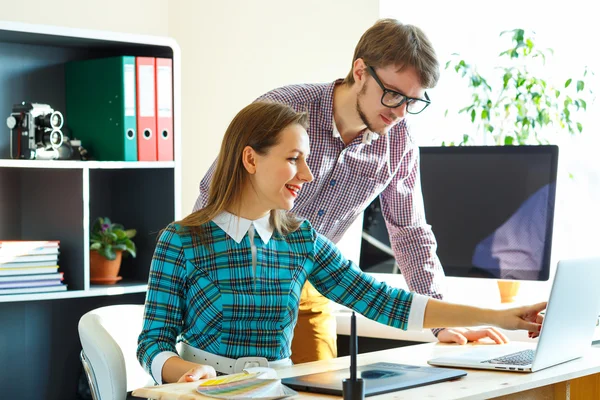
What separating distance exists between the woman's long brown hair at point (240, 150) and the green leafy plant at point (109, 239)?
3.68 feet

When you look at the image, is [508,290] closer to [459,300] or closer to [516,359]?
[459,300]

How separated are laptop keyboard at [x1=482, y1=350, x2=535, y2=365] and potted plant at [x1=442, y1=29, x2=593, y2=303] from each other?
4.56 feet

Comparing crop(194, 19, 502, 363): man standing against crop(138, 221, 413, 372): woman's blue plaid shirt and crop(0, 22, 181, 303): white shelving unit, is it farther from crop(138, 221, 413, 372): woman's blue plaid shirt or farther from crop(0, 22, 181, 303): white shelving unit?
crop(0, 22, 181, 303): white shelving unit

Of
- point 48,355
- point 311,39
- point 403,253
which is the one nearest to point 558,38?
point 311,39

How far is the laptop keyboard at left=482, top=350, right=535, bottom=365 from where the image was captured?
1.86 meters

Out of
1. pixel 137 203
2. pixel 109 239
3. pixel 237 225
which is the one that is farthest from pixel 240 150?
pixel 137 203

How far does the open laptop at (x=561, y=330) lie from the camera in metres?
1.78

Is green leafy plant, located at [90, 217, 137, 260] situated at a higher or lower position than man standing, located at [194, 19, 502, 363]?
lower

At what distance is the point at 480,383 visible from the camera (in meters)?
1.67

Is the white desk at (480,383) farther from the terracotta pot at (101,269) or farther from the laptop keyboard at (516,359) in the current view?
Result: the terracotta pot at (101,269)

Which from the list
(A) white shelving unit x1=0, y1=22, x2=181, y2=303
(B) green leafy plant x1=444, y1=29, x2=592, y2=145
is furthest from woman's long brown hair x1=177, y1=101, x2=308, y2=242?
(B) green leafy plant x1=444, y1=29, x2=592, y2=145

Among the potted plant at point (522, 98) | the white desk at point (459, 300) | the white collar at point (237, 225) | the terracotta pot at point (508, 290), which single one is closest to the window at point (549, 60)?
the potted plant at point (522, 98)

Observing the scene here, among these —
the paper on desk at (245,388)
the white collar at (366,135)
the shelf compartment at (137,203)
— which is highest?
the white collar at (366,135)

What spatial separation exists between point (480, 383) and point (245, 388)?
453 millimetres
